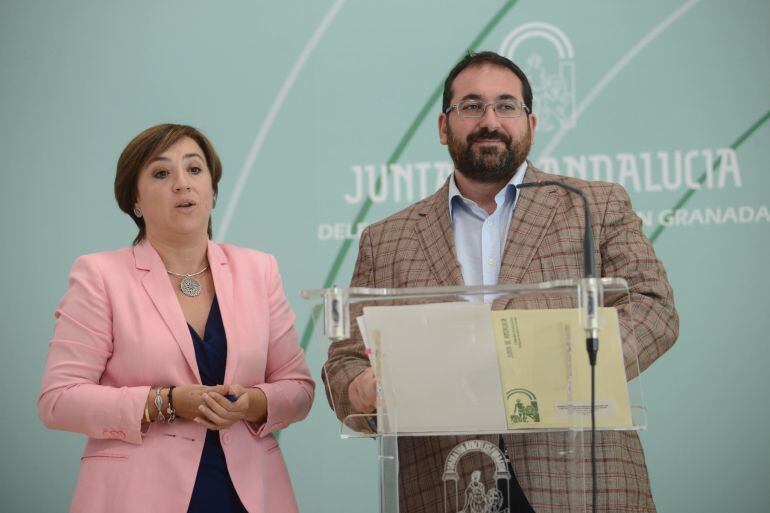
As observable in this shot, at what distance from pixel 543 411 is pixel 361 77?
2.44m

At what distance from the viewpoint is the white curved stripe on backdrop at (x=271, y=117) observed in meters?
4.23

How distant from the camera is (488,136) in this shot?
2893mm

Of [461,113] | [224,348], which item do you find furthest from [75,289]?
[461,113]

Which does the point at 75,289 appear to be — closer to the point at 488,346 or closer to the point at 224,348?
the point at 224,348

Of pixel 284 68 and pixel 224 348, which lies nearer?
pixel 224 348

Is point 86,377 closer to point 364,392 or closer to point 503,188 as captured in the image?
point 364,392

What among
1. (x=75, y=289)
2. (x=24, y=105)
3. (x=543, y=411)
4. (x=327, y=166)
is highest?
(x=24, y=105)

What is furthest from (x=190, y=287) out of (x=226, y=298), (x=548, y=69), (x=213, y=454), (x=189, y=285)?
(x=548, y=69)

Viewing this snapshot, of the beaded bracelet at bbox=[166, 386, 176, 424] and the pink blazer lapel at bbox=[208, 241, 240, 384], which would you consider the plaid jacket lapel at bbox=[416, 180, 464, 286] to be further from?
the beaded bracelet at bbox=[166, 386, 176, 424]

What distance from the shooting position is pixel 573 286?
2023 millimetres

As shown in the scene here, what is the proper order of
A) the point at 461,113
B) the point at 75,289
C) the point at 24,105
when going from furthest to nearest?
the point at 24,105 → the point at 461,113 → the point at 75,289

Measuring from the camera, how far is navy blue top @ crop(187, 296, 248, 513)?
2572mm

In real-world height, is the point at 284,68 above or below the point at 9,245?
above

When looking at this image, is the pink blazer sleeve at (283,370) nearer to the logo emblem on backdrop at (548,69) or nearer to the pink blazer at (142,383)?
the pink blazer at (142,383)
